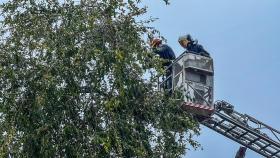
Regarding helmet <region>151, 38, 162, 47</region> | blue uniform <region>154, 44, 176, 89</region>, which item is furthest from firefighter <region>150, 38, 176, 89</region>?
helmet <region>151, 38, 162, 47</region>

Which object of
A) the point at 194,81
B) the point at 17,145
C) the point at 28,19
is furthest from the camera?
the point at 194,81

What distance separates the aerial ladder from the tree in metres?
2.17

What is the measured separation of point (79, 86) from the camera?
14648 millimetres

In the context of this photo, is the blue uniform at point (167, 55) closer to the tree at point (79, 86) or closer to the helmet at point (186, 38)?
the helmet at point (186, 38)

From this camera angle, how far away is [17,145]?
1403 centimetres

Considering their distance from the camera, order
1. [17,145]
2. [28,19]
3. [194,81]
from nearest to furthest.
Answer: [17,145]
[28,19]
[194,81]

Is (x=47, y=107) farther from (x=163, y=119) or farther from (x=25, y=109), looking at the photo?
(x=163, y=119)

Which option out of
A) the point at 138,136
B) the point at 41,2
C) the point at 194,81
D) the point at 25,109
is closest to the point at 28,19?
the point at 41,2

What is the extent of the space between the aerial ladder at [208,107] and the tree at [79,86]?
2.17 m

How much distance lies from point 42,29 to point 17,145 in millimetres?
2292

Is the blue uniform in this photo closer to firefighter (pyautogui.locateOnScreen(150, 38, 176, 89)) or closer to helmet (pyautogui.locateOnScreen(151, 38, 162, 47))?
firefighter (pyautogui.locateOnScreen(150, 38, 176, 89))

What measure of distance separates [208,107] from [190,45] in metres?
1.71

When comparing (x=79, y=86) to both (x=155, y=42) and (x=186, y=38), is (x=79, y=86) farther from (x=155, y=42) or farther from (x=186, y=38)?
(x=186, y=38)

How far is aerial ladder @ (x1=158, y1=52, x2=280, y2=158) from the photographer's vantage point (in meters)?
19.3
